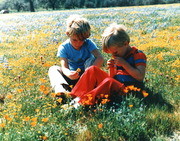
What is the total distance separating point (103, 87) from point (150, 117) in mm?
962

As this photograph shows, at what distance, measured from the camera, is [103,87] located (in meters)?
4.33

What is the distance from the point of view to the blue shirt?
19.0ft

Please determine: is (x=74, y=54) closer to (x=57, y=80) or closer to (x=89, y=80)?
(x=57, y=80)

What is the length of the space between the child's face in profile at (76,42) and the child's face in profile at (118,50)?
0.92 meters

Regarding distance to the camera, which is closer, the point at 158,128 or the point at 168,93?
the point at 158,128

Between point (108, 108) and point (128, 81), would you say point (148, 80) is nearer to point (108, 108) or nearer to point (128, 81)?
point (128, 81)

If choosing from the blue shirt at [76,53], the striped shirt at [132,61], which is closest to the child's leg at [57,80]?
the blue shirt at [76,53]

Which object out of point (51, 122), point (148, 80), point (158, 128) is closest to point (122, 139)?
point (158, 128)

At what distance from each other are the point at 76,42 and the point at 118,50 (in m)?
1.25

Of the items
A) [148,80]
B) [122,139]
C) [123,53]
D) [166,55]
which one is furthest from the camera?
[166,55]

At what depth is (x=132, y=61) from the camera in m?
4.85

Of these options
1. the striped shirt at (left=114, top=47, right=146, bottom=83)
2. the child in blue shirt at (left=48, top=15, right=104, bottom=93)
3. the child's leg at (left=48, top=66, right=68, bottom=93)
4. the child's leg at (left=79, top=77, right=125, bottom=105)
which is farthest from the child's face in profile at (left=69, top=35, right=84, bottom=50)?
the child's leg at (left=79, top=77, right=125, bottom=105)

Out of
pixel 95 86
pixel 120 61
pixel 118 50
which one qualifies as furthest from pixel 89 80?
pixel 118 50

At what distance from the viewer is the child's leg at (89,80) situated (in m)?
4.53
